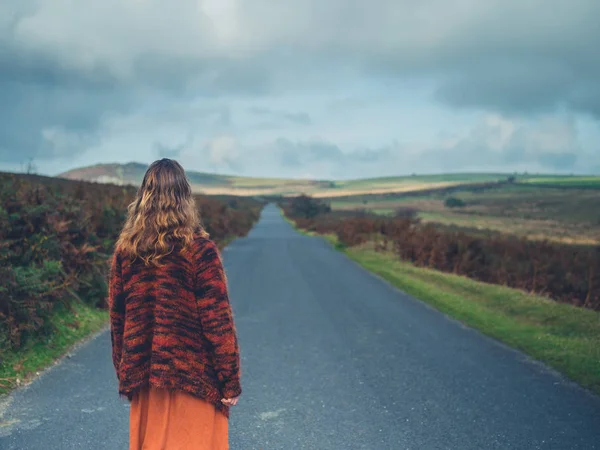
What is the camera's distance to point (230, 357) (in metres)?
3.09

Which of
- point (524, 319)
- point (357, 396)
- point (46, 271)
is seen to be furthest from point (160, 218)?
point (524, 319)

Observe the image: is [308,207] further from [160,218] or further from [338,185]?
[338,185]

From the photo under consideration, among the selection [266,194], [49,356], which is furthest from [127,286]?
[266,194]

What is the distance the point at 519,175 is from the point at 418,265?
382 feet

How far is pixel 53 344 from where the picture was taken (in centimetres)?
777

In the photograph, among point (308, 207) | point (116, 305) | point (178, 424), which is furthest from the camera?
point (308, 207)

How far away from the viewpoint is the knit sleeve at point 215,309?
3059 millimetres

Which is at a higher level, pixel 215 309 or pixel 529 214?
pixel 215 309

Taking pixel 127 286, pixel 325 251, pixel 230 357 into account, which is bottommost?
pixel 325 251

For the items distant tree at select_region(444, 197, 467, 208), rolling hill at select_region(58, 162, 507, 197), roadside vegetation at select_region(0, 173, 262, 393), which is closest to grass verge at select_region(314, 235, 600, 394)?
roadside vegetation at select_region(0, 173, 262, 393)

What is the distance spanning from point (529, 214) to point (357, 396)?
5221 cm

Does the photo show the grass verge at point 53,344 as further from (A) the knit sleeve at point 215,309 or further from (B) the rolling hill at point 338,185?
(B) the rolling hill at point 338,185

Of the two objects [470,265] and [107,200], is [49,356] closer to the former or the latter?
[107,200]

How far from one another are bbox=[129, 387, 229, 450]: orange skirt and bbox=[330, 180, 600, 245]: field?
25.9 metres
